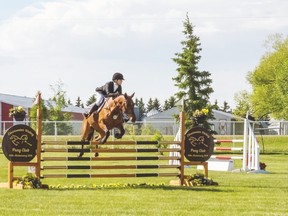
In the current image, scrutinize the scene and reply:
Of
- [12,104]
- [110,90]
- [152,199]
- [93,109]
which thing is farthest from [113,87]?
[12,104]

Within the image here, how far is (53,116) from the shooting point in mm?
52625

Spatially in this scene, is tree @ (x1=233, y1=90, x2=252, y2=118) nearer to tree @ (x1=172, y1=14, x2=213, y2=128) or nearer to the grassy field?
tree @ (x1=172, y1=14, x2=213, y2=128)

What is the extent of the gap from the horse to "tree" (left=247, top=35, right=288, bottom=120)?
53106 millimetres

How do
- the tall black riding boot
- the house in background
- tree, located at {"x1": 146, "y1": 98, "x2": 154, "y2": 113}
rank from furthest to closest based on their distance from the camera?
1. tree, located at {"x1": 146, "y1": 98, "x2": 154, "y2": 113}
2. the house in background
3. the tall black riding boot

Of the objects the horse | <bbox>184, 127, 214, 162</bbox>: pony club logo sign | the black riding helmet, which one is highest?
the black riding helmet

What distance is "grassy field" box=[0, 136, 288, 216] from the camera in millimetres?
11258

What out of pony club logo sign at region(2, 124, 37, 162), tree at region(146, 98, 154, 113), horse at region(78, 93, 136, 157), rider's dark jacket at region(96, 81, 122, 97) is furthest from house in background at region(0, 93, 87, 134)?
tree at region(146, 98, 154, 113)

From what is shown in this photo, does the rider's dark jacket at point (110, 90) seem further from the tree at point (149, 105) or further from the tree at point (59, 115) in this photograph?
the tree at point (149, 105)

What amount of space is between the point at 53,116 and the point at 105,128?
3825cm

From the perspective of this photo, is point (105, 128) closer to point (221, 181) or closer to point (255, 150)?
point (221, 181)

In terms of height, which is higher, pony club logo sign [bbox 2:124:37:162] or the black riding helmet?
the black riding helmet

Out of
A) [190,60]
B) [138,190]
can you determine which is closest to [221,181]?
[138,190]

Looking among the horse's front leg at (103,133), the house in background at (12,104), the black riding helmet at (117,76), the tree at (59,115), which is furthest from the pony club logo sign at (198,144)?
the house in background at (12,104)

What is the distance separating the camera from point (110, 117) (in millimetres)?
14664
